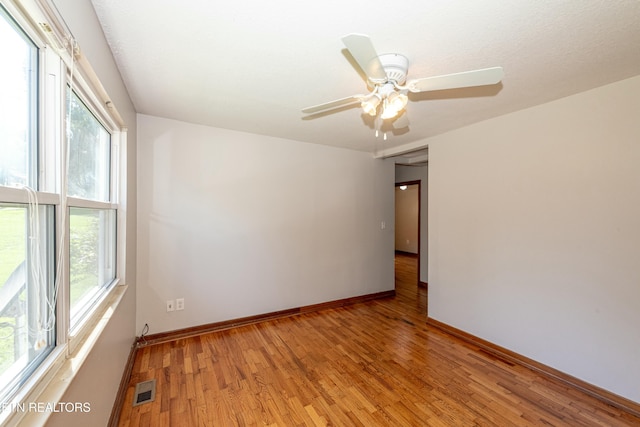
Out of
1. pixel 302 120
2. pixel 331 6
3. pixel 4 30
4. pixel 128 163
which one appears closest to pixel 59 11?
pixel 4 30

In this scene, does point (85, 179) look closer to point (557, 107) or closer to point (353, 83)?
point (353, 83)

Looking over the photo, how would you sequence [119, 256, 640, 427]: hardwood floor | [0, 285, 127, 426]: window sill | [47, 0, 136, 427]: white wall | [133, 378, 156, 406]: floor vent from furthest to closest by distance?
[133, 378, 156, 406]: floor vent → [119, 256, 640, 427]: hardwood floor → [47, 0, 136, 427]: white wall → [0, 285, 127, 426]: window sill

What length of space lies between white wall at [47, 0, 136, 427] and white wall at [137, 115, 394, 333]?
11.8 inches

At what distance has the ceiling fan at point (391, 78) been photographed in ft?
3.76

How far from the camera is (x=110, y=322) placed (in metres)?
1.52

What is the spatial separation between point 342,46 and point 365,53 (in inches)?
16.3

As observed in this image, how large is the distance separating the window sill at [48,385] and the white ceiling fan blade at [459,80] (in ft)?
6.33

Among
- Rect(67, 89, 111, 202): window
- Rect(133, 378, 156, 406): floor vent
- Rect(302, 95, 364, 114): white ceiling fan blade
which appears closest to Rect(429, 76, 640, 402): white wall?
Rect(302, 95, 364, 114): white ceiling fan blade

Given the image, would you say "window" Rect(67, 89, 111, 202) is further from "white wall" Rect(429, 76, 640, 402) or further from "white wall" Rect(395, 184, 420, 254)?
"white wall" Rect(395, 184, 420, 254)

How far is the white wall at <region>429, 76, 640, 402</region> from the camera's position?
72.5 inches

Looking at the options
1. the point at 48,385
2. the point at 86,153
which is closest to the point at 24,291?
the point at 48,385

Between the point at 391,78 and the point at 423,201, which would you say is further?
the point at 423,201

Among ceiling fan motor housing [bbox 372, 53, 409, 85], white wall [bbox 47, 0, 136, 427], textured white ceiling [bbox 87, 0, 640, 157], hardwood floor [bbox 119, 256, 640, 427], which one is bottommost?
hardwood floor [bbox 119, 256, 640, 427]

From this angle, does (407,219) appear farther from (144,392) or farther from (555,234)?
(144,392)
